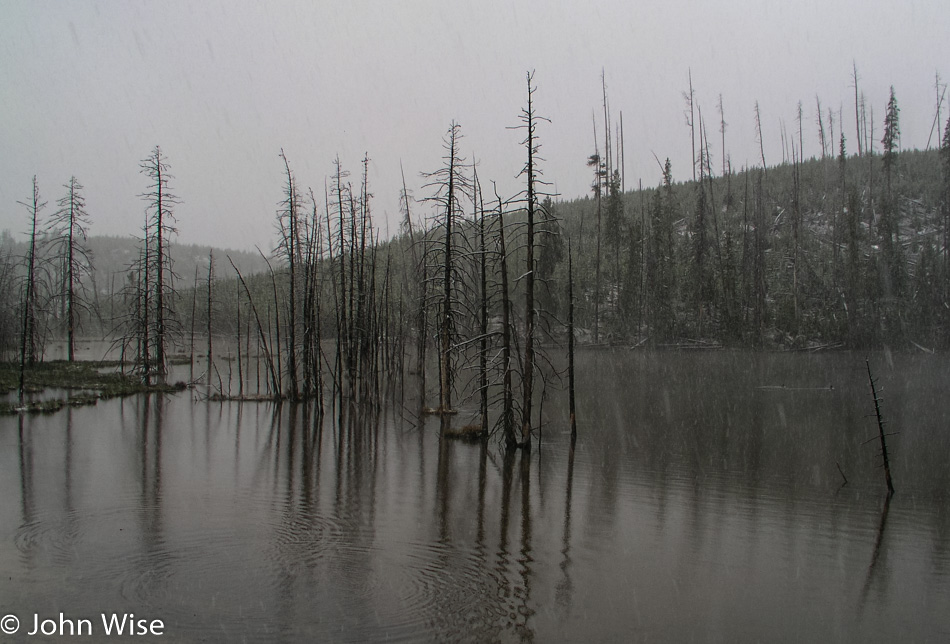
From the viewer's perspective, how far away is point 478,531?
557 inches

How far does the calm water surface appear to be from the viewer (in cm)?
986

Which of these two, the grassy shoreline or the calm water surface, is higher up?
the grassy shoreline

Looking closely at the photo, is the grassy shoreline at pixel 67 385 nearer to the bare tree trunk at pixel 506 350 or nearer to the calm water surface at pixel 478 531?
the calm water surface at pixel 478 531

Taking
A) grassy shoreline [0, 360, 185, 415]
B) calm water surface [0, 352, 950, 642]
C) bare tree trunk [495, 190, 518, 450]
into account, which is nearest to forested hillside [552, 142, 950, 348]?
grassy shoreline [0, 360, 185, 415]

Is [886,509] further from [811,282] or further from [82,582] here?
[811,282]

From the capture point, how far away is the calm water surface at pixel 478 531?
9.86 metres

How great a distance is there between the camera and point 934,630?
10016 mm

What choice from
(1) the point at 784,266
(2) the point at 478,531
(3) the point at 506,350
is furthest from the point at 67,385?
(1) the point at 784,266

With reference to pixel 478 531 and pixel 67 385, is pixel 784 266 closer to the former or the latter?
pixel 67 385

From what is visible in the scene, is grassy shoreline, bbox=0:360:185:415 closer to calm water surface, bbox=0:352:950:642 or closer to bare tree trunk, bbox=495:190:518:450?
Result: calm water surface, bbox=0:352:950:642

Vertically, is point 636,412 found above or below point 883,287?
below

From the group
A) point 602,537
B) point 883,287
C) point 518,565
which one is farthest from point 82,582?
point 883,287

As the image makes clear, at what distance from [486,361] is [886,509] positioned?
11.4 m

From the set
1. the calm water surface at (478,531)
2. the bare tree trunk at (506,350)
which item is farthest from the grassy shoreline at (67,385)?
the bare tree trunk at (506,350)
